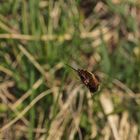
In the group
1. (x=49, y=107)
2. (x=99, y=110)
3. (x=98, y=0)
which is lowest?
(x=99, y=110)

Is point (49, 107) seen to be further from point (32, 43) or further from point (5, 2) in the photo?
point (5, 2)

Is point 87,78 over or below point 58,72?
over

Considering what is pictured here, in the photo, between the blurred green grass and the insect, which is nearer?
the insect

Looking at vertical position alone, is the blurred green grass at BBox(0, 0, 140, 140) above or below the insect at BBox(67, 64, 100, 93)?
below

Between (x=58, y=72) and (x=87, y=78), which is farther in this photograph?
(x=58, y=72)

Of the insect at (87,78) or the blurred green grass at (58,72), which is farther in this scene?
the blurred green grass at (58,72)

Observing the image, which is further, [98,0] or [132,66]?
[98,0]

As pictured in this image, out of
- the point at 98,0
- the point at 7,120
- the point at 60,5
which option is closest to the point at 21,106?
the point at 7,120

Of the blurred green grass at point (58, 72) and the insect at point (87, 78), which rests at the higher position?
the insect at point (87, 78)
